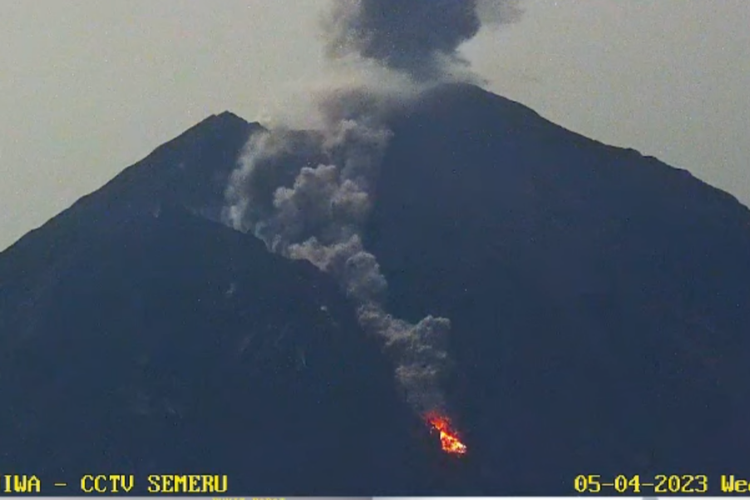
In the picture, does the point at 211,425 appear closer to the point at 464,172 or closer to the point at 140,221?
the point at 140,221

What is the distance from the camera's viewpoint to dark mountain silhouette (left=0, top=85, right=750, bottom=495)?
13200cm

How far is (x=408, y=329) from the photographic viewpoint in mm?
147125

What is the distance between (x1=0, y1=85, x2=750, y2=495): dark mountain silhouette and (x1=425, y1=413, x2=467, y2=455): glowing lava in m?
1.61

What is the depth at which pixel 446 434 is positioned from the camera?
13200 cm

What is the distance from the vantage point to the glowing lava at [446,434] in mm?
128875

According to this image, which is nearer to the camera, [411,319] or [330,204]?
[411,319]

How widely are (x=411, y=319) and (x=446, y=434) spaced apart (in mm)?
19222

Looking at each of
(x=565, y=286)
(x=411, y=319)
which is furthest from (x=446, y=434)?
(x=565, y=286)

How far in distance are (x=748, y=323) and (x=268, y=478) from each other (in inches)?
2084
